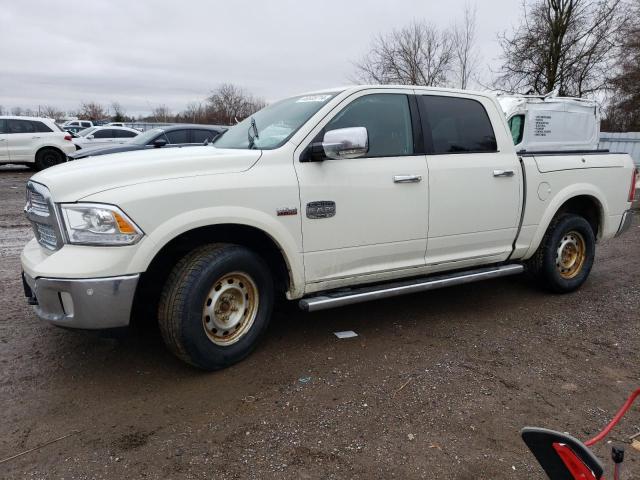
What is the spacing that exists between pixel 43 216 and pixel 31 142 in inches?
573

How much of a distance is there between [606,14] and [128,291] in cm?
3090

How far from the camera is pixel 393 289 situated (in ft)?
13.1

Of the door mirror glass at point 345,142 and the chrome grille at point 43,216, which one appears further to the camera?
the door mirror glass at point 345,142

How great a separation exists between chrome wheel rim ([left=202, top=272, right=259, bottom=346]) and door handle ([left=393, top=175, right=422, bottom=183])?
135 centimetres

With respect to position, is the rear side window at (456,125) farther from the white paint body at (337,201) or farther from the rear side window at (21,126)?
the rear side window at (21,126)

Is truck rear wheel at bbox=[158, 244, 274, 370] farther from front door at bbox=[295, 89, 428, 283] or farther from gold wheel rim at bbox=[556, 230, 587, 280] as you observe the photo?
gold wheel rim at bbox=[556, 230, 587, 280]

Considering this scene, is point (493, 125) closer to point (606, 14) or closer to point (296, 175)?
point (296, 175)

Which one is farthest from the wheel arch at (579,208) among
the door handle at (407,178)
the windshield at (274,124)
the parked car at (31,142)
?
the parked car at (31,142)

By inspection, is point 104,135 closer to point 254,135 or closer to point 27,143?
point 27,143

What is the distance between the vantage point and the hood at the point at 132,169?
3.03 metres

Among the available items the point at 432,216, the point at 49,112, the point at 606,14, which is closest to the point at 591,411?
the point at 432,216

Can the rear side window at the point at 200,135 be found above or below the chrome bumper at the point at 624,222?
above

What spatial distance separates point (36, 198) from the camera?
3309 mm

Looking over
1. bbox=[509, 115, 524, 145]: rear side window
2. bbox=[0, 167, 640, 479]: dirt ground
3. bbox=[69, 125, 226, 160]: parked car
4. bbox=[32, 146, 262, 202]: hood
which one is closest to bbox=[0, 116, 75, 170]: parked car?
bbox=[69, 125, 226, 160]: parked car
